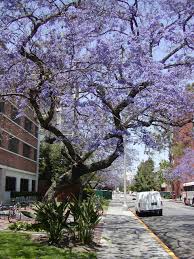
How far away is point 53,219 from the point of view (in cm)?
1423

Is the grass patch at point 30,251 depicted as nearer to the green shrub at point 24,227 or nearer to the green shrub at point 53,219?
the green shrub at point 53,219

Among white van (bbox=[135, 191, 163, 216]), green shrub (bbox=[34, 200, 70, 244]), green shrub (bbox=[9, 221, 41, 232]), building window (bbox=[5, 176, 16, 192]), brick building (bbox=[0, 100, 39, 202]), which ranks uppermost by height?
brick building (bbox=[0, 100, 39, 202])

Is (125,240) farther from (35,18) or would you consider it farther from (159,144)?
(35,18)

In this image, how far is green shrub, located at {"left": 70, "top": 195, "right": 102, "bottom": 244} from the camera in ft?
47.9

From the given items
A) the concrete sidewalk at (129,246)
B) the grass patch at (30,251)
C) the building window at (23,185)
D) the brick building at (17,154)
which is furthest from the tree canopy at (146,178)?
the grass patch at (30,251)

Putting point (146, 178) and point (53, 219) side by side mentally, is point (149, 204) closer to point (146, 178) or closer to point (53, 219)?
point (53, 219)

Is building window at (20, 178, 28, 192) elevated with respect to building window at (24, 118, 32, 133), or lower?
lower

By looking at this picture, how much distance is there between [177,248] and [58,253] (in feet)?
14.2

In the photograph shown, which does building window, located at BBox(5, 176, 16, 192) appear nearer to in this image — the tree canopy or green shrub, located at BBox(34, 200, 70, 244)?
green shrub, located at BBox(34, 200, 70, 244)

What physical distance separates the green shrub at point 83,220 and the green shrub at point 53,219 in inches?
18.9

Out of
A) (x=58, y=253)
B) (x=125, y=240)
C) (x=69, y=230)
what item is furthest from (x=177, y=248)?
(x=58, y=253)

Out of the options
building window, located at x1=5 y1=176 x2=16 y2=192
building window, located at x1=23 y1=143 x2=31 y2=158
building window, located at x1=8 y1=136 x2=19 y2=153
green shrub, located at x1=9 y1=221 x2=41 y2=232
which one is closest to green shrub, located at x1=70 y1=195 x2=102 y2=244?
green shrub, located at x1=9 y1=221 x2=41 y2=232

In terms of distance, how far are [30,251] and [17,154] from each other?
34.2 m

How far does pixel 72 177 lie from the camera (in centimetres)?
1827
